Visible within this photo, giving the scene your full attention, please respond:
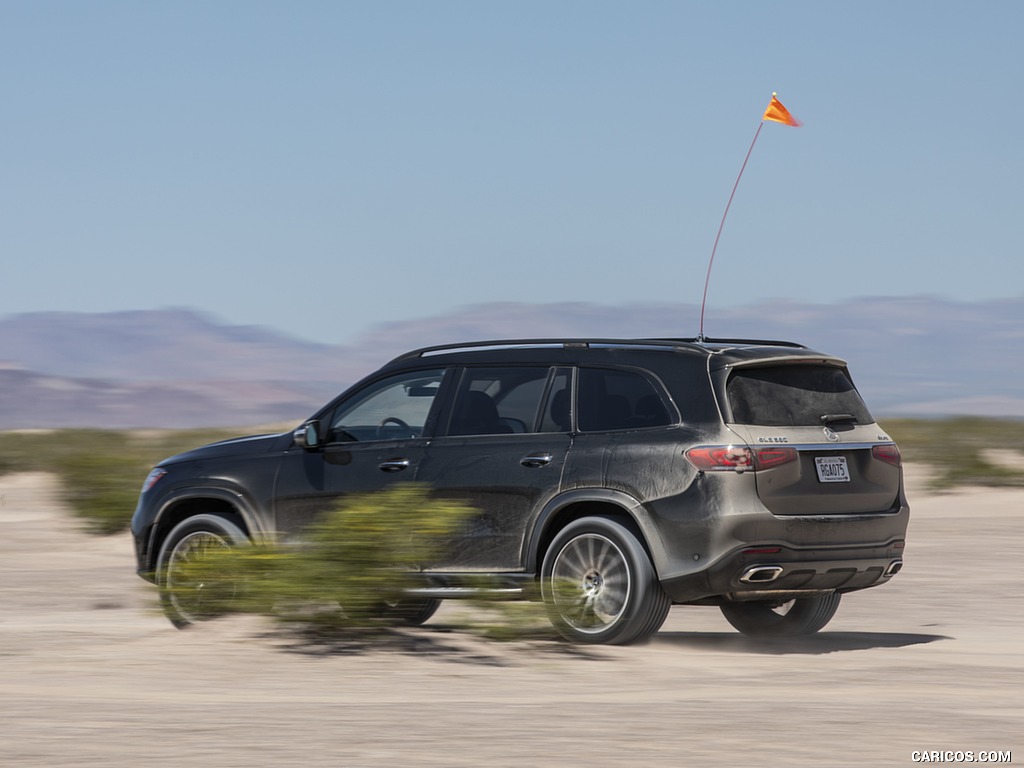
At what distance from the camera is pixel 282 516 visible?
1133 centimetres

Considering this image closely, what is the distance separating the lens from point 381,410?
1141cm

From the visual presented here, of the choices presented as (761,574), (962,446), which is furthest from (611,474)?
(962,446)

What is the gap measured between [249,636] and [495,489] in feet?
5.89

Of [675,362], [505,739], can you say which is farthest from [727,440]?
[505,739]

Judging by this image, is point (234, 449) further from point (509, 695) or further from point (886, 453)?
point (886, 453)

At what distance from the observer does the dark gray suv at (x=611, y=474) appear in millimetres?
10070

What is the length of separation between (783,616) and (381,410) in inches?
120

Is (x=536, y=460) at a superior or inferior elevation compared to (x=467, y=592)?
superior

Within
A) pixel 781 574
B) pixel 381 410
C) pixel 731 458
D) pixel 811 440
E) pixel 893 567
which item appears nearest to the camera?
pixel 731 458

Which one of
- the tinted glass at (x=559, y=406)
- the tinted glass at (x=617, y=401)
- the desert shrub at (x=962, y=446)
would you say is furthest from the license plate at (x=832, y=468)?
the desert shrub at (x=962, y=446)

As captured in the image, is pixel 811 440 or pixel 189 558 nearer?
pixel 811 440

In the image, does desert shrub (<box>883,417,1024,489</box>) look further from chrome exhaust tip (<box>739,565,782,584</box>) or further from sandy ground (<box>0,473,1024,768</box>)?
chrome exhaust tip (<box>739,565,782,584</box>)

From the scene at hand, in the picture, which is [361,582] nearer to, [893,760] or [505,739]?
[505,739]

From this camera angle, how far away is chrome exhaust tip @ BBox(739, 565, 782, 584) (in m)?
10.0
